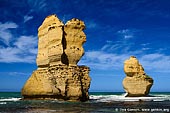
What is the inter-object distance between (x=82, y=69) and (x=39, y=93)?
23.2 feet

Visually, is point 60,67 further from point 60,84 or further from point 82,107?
point 82,107

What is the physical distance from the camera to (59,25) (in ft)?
146

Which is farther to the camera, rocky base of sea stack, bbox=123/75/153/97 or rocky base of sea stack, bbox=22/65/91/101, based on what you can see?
rocky base of sea stack, bbox=123/75/153/97

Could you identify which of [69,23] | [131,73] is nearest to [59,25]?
[69,23]

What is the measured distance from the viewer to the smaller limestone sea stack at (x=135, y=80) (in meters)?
64.5

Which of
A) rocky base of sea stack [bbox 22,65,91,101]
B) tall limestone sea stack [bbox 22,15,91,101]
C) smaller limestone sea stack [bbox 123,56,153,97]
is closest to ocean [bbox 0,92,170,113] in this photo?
rocky base of sea stack [bbox 22,65,91,101]

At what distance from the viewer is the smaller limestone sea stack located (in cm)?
A: 6450

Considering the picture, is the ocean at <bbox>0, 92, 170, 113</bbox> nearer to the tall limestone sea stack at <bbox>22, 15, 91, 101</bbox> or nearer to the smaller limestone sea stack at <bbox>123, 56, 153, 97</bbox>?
the tall limestone sea stack at <bbox>22, 15, 91, 101</bbox>

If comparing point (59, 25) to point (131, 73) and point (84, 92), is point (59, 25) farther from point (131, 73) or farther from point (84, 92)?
point (131, 73)

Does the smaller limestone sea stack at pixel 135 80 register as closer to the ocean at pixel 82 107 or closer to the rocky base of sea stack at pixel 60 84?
the rocky base of sea stack at pixel 60 84

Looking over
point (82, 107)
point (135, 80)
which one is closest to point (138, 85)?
point (135, 80)

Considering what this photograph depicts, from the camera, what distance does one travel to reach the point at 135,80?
213ft

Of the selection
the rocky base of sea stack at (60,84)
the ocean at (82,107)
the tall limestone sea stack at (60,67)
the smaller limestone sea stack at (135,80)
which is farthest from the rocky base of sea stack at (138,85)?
the ocean at (82,107)

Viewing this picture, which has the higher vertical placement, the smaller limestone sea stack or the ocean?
the smaller limestone sea stack
